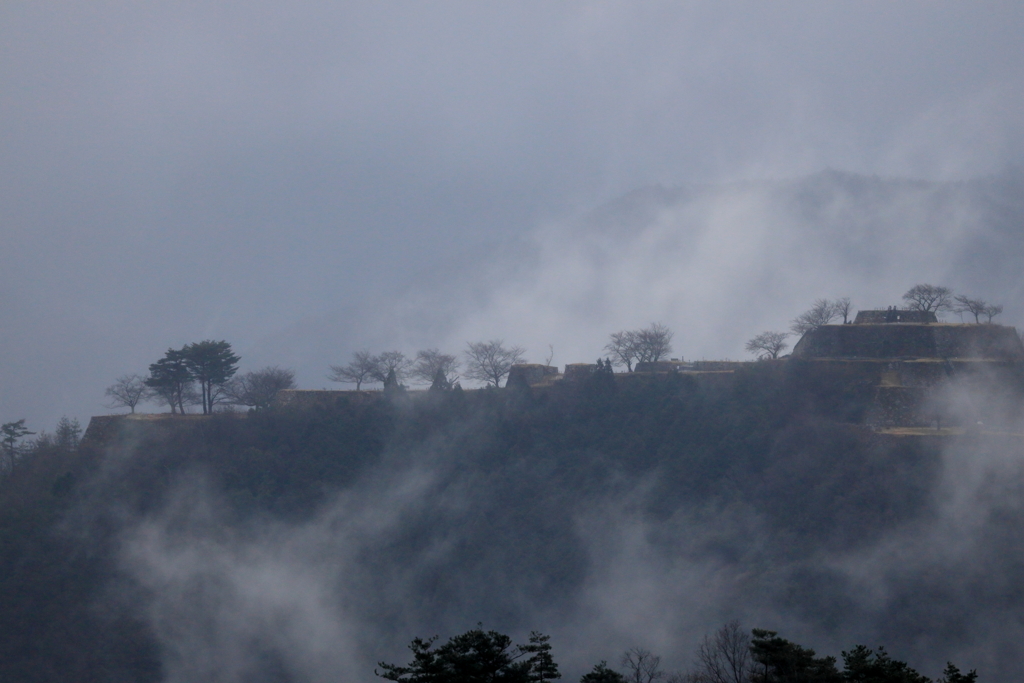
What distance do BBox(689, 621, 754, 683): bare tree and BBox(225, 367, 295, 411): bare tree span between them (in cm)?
3404

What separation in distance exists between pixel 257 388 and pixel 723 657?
3781 centimetres

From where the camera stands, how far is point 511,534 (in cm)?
4538

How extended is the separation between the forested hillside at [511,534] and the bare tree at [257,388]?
11.2 feet

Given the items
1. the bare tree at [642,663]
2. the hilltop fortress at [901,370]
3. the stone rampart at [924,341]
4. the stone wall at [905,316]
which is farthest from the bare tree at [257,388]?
the stone wall at [905,316]

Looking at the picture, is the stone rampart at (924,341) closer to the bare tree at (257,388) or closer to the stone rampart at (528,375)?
the stone rampart at (528,375)

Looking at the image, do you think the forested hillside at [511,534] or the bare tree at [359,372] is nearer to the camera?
the forested hillside at [511,534]

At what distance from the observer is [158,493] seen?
1944 inches

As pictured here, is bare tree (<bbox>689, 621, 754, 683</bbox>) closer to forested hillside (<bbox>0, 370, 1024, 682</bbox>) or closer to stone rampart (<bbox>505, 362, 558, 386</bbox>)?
forested hillside (<bbox>0, 370, 1024, 682</bbox>)

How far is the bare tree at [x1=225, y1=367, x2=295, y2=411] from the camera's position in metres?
58.0

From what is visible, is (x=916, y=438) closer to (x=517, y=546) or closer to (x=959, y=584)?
(x=959, y=584)

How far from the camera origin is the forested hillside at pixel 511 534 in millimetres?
34969

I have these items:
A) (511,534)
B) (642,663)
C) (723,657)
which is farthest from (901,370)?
(511,534)

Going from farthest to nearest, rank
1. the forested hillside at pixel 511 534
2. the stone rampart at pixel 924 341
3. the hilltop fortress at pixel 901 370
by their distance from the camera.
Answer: the stone rampart at pixel 924 341
the hilltop fortress at pixel 901 370
the forested hillside at pixel 511 534

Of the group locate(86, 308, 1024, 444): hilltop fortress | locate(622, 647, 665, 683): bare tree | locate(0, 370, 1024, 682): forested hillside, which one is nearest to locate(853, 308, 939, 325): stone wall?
locate(86, 308, 1024, 444): hilltop fortress
